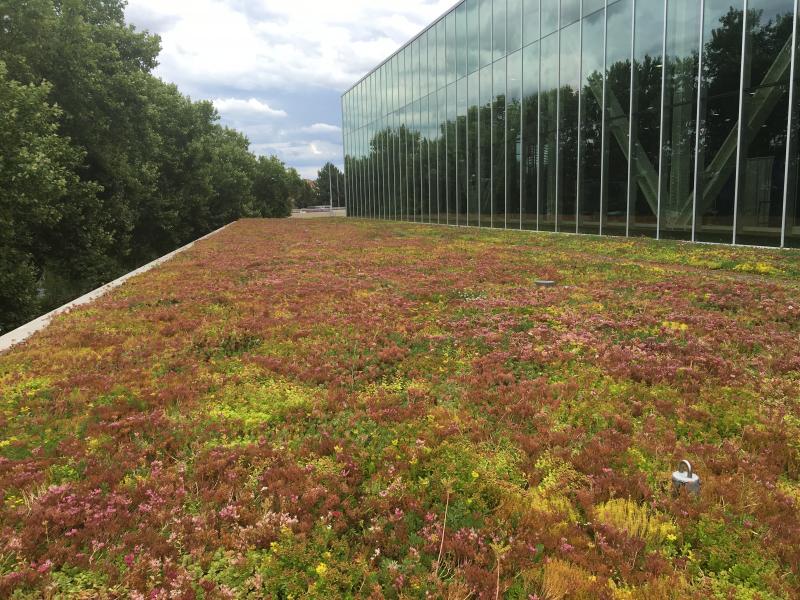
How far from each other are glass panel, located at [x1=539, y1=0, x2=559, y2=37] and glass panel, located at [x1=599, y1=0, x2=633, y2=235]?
3.84m

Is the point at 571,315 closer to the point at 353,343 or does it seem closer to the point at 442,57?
the point at 353,343

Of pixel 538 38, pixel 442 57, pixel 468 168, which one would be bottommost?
pixel 468 168

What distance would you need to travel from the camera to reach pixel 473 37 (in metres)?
34.1

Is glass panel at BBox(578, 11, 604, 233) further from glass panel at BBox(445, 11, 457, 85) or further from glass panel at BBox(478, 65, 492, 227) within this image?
glass panel at BBox(445, 11, 457, 85)

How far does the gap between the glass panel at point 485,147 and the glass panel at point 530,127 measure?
3.77m

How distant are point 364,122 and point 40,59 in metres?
40.7

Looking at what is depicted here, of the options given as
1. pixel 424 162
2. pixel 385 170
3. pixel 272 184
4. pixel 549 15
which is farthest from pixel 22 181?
pixel 272 184

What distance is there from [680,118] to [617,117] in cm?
350

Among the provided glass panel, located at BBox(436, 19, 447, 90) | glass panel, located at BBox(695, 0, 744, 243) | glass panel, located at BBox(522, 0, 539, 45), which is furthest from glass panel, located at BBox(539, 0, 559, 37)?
glass panel, located at BBox(436, 19, 447, 90)

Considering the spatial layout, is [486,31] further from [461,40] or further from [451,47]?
[451,47]

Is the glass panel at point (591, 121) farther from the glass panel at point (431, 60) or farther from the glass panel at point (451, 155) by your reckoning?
the glass panel at point (431, 60)

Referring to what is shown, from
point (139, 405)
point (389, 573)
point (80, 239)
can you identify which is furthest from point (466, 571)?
point (80, 239)

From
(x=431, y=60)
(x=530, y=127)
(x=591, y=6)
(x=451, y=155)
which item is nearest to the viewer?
(x=591, y=6)

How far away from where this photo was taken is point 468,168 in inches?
1410
